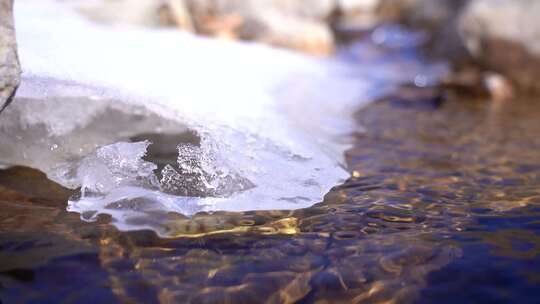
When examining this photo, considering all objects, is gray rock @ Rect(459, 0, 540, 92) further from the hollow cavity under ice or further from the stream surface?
the stream surface

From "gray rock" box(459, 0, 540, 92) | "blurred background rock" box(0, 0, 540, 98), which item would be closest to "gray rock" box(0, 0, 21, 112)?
"blurred background rock" box(0, 0, 540, 98)

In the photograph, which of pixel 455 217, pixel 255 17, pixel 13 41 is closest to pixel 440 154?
pixel 455 217

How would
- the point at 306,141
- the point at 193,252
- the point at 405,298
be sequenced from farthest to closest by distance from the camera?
the point at 306,141, the point at 193,252, the point at 405,298

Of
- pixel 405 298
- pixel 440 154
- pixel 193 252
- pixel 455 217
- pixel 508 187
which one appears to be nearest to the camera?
pixel 405 298

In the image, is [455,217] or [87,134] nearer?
[455,217]

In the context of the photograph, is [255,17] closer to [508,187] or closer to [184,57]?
[184,57]

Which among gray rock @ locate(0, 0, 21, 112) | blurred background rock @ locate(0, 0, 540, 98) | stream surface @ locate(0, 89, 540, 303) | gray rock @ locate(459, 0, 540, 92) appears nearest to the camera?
stream surface @ locate(0, 89, 540, 303)

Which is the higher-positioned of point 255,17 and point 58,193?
point 255,17

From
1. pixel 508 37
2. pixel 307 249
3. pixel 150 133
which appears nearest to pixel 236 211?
pixel 307 249
